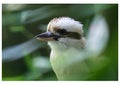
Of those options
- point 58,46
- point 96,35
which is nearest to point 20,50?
point 58,46

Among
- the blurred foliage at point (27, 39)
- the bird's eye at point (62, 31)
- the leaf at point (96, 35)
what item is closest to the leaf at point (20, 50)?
the blurred foliage at point (27, 39)

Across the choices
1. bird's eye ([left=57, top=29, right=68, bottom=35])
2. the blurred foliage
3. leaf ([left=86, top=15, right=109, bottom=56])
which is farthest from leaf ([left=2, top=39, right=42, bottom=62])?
leaf ([left=86, top=15, right=109, bottom=56])

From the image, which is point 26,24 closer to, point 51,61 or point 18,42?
point 18,42

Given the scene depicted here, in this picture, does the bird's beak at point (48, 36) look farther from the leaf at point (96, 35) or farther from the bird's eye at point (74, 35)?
the leaf at point (96, 35)

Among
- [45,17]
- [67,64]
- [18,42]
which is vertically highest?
[45,17]

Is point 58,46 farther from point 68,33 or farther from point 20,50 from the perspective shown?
point 20,50

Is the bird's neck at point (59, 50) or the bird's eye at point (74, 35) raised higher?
the bird's eye at point (74, 35)

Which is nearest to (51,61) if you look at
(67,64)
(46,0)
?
(67,64)

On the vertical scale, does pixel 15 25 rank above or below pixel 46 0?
below
